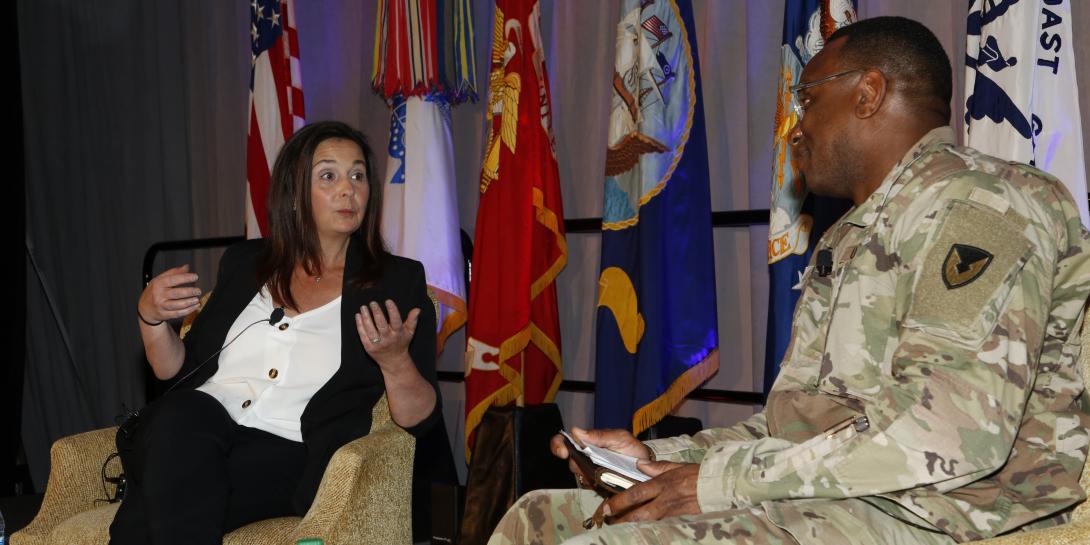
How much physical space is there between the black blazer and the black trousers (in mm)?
87

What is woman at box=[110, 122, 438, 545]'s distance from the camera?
2.37m

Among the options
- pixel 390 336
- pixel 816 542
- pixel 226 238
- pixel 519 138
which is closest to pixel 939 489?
pixel 816 542

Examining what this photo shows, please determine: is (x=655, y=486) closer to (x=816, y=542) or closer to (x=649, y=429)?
(x=816, y=542)

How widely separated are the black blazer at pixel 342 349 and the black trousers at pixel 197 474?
0.29 feet

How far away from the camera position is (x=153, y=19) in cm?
589

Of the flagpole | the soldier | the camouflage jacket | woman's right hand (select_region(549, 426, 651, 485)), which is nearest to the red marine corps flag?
the flagpole

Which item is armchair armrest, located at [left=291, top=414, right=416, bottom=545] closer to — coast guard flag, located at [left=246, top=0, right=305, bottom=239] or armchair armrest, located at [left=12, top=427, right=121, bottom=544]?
armchair armrest, located at [left=12, top=427, right=121, bottom=544]

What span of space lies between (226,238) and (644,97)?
2.79 meters

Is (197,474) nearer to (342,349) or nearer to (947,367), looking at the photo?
(342,349)

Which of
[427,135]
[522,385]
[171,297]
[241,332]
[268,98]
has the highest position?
[268,98]

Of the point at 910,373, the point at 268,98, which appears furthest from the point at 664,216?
the point at 268,98

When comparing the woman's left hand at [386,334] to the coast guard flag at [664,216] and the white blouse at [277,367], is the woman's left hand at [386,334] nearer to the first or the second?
the white blouse at [277,367]

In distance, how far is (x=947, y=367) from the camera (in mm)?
1328

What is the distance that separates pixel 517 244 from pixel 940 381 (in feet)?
7.98
